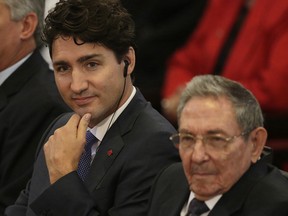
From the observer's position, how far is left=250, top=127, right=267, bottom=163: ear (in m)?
3.41

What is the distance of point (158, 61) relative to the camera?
6.79m

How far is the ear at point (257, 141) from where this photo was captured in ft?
11.2

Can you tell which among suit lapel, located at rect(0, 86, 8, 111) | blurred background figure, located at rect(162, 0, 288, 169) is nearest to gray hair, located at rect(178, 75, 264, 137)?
suit lapel, located at rect(0, 86, 8, 111)

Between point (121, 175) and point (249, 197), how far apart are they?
0.59 metres

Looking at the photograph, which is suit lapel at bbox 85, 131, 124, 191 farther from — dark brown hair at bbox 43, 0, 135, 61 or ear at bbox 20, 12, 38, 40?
ear at bbox 20, 12, 38, 40

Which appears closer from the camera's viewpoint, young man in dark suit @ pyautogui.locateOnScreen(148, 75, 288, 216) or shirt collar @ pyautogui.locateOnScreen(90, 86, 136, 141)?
young man in dark suit @ pyautogui.locateOnScreen(148, 75, 288, 216)

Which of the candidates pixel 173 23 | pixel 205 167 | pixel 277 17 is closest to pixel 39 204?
pixel 205 167

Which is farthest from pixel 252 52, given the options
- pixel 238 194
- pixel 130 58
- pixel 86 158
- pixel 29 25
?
pixel 238 194

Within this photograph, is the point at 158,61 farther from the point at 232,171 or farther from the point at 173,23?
the point at 232,171

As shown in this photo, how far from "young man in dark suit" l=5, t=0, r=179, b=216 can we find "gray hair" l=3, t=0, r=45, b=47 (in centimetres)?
74

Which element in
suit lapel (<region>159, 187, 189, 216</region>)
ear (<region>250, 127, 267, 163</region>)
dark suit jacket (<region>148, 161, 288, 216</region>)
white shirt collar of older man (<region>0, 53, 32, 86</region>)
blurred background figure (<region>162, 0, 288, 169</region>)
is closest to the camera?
dark suit jacket (<region>148, 161, 288, 216</region>)

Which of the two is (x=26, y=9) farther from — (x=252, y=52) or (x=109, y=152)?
(x=252, y=52)

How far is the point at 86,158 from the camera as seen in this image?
3900mm

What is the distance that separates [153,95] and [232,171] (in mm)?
2837
